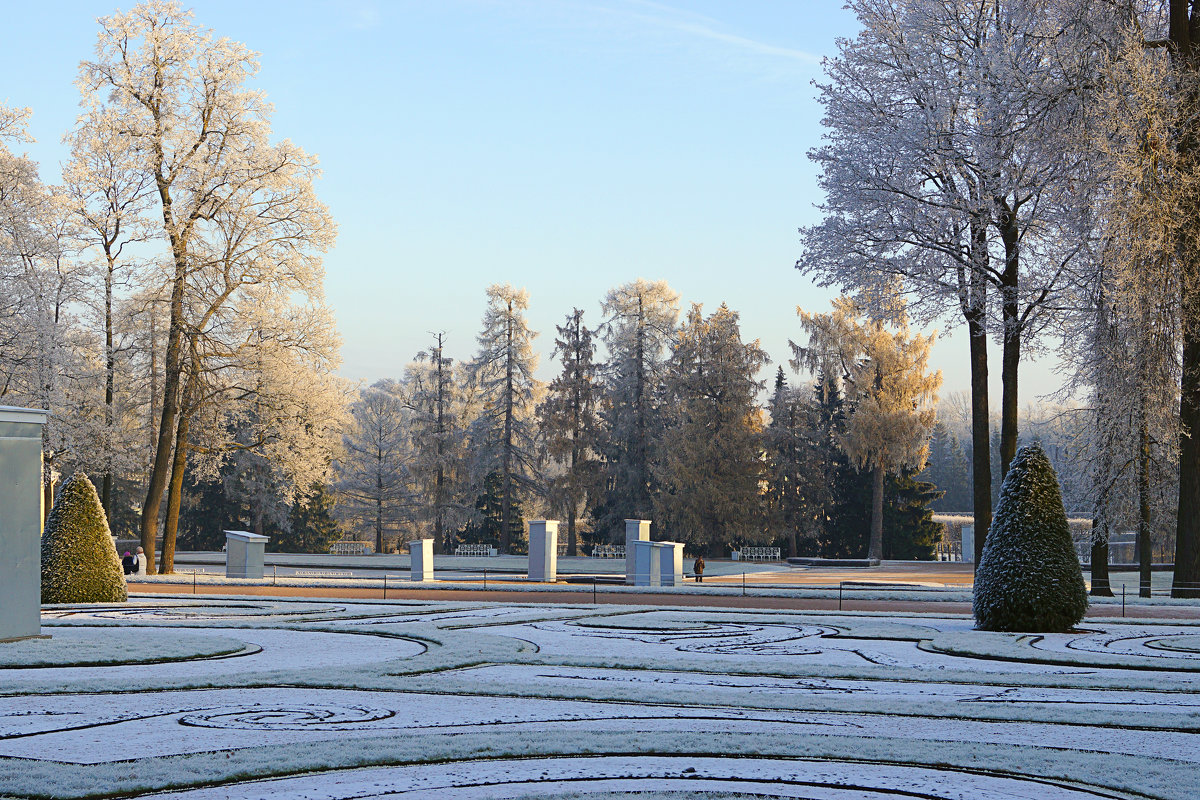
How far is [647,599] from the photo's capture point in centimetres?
2372

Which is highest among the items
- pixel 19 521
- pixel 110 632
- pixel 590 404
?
pixel 590 404

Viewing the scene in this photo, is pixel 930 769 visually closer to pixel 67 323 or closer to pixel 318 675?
pixel 318 675

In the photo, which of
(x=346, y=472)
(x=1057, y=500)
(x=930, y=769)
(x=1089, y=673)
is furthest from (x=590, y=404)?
(x=930, y=769)

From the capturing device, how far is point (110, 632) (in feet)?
49.2

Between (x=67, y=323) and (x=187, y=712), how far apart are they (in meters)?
30.4

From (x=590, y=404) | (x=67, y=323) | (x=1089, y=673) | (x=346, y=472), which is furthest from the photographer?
(x=346, y=472)

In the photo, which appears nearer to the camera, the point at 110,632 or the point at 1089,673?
the point at 1089,673

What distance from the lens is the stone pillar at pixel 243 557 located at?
32781 millimetres

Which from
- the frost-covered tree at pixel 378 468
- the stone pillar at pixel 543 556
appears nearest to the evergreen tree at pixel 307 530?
the frost-covered tree at pixel 378 468

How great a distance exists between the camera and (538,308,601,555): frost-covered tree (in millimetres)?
57156

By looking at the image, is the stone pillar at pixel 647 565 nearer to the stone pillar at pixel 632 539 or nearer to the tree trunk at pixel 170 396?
the stone pillar at pixel 632 539

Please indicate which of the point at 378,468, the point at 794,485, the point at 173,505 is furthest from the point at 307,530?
the point at 173,505

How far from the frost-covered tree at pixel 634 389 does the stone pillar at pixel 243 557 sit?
83.1 ft

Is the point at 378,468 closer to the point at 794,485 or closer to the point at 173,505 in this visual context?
the point at 794,485
